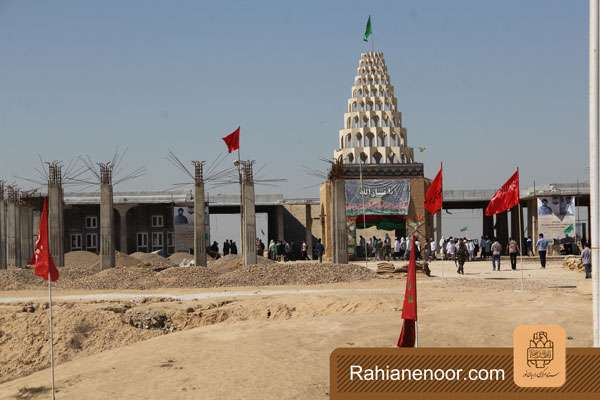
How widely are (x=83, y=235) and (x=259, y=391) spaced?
4921 centimetres

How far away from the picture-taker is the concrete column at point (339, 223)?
114 ft

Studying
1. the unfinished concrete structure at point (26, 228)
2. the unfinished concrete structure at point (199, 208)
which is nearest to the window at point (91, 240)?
the unfinished concrete structure at point (26, 228)

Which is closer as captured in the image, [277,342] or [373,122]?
[277,342]

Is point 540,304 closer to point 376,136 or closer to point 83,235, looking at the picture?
point 376,136

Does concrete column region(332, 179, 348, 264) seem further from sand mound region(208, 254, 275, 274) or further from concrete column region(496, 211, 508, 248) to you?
concrete column region(496, 211, 508, 248)

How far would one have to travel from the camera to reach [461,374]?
8656 millimetres

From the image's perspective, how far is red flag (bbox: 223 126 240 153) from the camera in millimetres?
36719

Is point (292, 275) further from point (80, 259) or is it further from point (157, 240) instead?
point (157, 240)

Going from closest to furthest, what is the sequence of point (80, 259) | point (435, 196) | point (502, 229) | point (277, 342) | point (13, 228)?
point (277, 342) < point (435, 196) < point (13, 228) < point (80, 259) < point (502, 229)

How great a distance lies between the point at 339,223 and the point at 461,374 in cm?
2620

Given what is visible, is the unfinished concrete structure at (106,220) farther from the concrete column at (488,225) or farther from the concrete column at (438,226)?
the concrete column at (488,225)

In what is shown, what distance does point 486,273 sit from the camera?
1256 inches

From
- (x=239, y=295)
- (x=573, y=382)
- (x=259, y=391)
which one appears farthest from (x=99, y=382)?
(x=239, y=295)

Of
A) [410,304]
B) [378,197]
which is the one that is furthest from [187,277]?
[410,304]
